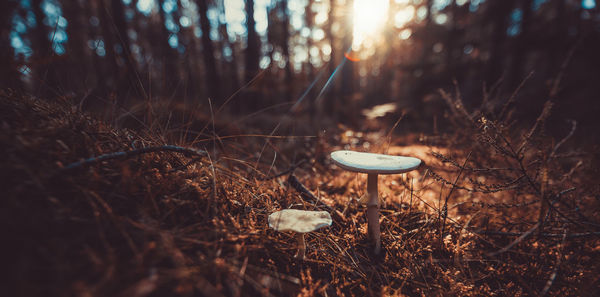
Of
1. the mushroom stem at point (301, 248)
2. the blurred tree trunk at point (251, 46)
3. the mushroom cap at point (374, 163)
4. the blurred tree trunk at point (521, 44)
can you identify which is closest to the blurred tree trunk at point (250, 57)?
the blurred tree trunk at point (251, 46)

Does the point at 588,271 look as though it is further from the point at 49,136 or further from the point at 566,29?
the point at 566,29

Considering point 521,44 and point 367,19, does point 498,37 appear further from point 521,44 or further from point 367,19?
point 367,19

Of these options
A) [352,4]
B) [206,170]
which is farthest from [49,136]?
[352,4]

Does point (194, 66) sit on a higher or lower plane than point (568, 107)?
higher

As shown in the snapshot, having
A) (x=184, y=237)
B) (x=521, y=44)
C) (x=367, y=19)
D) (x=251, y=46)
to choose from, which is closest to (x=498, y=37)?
(x=521, y=44)

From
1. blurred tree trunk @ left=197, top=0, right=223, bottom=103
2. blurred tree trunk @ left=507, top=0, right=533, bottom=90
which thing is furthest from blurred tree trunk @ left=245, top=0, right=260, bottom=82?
blurred tree trunk @ left=507, top=0, right=533, bottom=90

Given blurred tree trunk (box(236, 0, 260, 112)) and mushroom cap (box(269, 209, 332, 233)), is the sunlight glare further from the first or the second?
mushroom cap (box(269, 209, 332, 233))

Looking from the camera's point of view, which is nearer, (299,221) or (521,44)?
(299,221)
